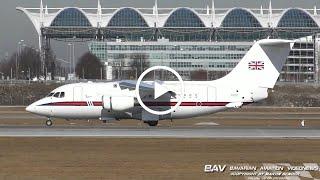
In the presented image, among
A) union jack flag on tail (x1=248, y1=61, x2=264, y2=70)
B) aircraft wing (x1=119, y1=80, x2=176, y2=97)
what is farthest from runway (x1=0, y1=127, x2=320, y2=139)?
union jack flag on tail (x1=248, y1=61, x2=264, y2=70)

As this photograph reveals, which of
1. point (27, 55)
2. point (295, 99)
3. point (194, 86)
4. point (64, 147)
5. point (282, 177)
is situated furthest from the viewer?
point (27, 55)

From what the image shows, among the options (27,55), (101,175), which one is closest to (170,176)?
(101,175)

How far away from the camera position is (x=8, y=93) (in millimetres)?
105562

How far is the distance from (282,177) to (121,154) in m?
8.32

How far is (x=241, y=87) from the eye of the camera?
48.2 meters

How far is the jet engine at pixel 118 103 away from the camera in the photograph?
1810 inches

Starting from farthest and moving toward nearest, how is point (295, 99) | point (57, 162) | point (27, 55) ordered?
point (27, 55) < point (295, 99) < point (57, 162)

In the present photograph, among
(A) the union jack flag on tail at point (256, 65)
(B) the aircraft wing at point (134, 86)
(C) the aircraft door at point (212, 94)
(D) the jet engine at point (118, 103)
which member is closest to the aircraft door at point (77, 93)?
(D) the jet engine at point (118, 103)

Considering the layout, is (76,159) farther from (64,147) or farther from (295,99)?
(295,99)

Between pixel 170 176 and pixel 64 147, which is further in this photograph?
pixel 64 147

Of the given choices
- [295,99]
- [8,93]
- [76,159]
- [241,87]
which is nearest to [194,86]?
[241,87]

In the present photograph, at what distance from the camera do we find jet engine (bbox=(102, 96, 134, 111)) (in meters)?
46.0
